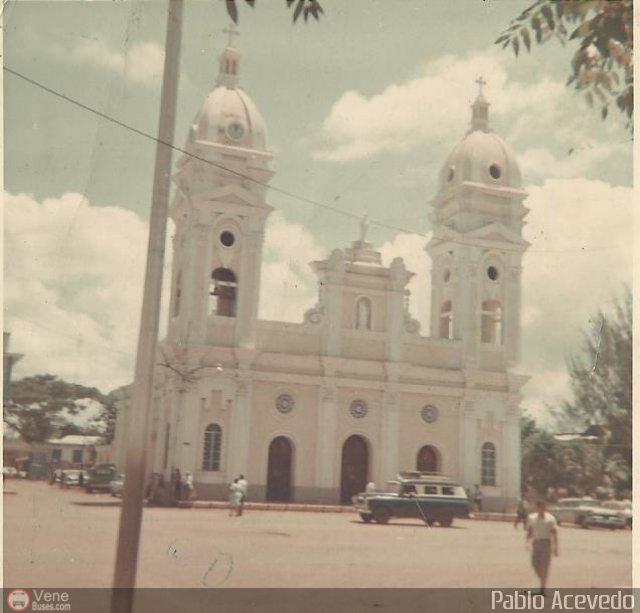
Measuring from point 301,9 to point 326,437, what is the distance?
7.70 ft

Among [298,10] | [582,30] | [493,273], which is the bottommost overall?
[493,273]

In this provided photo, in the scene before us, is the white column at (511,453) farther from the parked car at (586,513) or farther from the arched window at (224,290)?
the arched window at (224,290)

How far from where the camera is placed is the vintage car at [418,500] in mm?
4395

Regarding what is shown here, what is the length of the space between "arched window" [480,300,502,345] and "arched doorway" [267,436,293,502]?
4.27 ft

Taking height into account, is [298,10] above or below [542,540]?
above

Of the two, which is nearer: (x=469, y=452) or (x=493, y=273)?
(x=469, y=452)

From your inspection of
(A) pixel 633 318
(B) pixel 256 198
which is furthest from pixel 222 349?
(A) pixel 633 318

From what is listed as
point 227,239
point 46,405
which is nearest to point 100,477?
point 46,405

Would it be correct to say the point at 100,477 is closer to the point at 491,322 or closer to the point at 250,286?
the point at 250,286

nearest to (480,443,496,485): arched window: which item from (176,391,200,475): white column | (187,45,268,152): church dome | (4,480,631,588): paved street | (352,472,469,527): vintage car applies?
(352,472,469,527): vintage car

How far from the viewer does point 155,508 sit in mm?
4312

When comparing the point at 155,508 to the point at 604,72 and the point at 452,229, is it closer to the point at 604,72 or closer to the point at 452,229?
the point at 452,229

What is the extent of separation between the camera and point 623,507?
454 centimetres

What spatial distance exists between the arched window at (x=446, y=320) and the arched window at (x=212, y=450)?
4.47 ft
